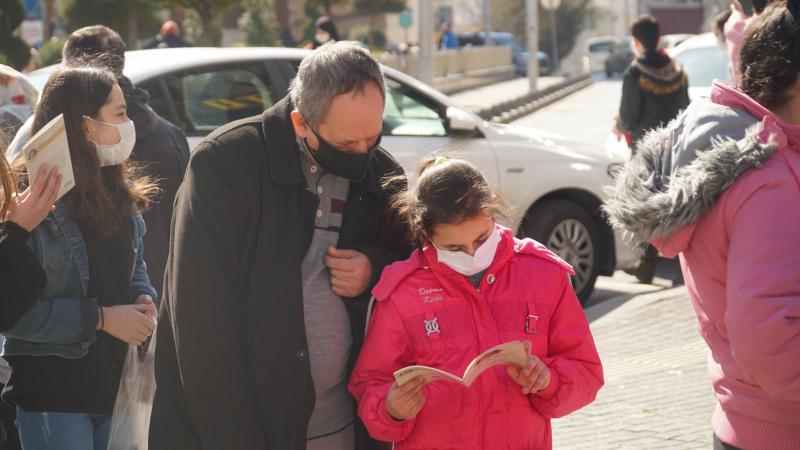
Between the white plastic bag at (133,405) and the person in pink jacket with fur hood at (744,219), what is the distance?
5.21ft

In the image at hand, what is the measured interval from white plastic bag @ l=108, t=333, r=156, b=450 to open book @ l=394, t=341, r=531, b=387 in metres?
1.14

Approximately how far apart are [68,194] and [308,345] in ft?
3.83

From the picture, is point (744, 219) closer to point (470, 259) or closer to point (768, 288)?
point (768, 288)

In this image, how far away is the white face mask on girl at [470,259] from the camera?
2.93 metres

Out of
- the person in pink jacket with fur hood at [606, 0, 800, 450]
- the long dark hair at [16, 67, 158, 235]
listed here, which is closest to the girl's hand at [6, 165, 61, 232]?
the long dark hair at [16, 67, 158, 235]

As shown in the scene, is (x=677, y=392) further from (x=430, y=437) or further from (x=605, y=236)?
(x=430, y=437)

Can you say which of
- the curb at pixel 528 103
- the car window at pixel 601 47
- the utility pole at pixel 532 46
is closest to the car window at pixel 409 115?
the curb at pixel 528 103

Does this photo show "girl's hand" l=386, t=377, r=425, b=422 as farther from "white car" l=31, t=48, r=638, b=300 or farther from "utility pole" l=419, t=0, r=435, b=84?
"utility pole" l=419, t=0, r=435, b=84

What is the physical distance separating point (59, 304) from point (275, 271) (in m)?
1.00

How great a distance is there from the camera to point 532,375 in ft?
9.33

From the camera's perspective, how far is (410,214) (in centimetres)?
301

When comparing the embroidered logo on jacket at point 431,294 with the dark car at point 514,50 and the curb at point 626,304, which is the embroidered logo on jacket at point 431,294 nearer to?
the curb at point 626,304

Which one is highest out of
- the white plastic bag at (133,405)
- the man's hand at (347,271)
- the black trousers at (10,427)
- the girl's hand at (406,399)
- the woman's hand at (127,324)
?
the man's hand at (347,271)

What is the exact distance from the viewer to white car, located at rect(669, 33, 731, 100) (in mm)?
12328
